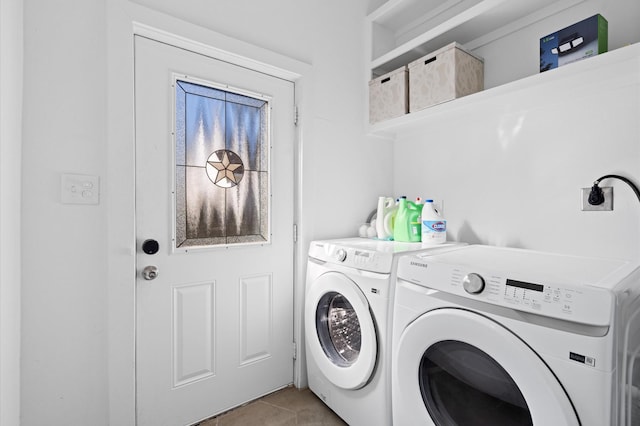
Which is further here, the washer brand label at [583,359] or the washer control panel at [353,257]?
the washer control panel at [353,257]

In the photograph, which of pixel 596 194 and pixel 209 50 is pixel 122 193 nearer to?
pixel 209 50

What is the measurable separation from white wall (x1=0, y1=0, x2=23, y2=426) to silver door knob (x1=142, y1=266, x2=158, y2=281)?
1.39 feet

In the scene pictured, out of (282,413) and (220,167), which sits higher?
(220,167)

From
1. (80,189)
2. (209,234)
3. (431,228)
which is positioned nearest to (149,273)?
(209,234)

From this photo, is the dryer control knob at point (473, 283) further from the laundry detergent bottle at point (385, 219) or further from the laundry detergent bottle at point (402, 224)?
the laundry detergent bottle at point (385, 219)

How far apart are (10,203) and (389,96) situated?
6.26ft

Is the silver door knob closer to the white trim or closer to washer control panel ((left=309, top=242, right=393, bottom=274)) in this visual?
washer control panel ((left=309, top=242, right=393, bottom=274))

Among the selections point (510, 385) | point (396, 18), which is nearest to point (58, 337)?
point (510, 385)

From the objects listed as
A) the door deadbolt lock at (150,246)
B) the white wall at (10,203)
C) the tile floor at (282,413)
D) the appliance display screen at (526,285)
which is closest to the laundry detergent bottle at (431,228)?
the appliance display screen at (526,285)

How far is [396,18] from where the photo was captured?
213cm

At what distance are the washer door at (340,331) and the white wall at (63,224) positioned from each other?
0.99 meters

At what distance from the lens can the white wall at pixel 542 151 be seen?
1342mm

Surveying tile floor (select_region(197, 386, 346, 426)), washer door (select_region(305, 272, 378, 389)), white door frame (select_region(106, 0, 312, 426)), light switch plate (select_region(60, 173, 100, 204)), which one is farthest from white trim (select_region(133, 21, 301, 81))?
tile floor (select_region(197, 386, 346, 426))

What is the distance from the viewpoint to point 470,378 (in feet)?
3.55
